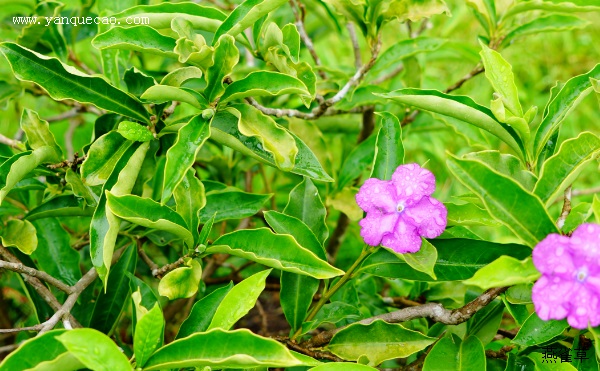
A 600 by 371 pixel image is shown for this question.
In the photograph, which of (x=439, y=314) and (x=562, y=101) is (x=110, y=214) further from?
(x=562, y=101)

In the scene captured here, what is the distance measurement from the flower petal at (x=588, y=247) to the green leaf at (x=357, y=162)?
83 cm

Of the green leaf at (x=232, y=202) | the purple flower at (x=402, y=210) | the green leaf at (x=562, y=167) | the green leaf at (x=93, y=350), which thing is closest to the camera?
the green leaf at (x=93, y=350)

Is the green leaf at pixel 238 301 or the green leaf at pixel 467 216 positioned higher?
the green leaf at pixel 467 216

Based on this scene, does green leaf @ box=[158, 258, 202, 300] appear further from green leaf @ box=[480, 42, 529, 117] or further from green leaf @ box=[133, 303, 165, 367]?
green leaf @ box=[480, 42, 529, 117]

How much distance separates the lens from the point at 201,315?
1.21 meters

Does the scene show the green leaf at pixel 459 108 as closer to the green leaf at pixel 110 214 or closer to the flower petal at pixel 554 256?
the flower petal at pixel 554 256

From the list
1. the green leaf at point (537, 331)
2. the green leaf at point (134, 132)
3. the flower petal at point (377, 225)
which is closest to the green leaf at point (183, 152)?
the green leaf at point (134, 132)

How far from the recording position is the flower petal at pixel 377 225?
1192 mm

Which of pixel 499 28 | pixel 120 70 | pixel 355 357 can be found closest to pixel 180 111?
pixel 120 70

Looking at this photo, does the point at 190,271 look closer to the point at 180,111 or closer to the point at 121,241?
the point at 121,241

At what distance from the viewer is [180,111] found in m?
2.27

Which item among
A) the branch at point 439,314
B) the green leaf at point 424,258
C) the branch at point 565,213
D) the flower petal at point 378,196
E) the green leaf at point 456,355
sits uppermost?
the flower petal at point 378,196

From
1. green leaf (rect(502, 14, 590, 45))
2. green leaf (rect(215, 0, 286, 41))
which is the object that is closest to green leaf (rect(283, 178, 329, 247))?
green leaf (rect(215, 0, 286, 41))

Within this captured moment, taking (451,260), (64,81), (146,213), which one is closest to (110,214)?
(146,213)
